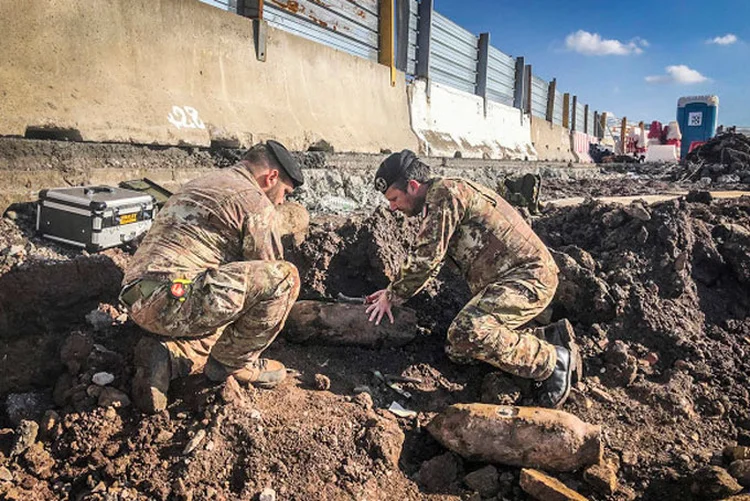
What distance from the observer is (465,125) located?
1173cm

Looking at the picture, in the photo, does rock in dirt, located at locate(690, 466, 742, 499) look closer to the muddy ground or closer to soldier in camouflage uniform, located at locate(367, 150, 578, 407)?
the muddy ground

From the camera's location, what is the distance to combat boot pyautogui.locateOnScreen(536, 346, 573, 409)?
3031 mm

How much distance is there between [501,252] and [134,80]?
3.38 meters

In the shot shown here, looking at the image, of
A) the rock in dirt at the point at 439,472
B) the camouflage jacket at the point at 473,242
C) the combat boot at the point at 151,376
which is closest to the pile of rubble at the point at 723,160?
the camouflage jacket at the point at 473,242

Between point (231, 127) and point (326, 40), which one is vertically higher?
point (326, 40)

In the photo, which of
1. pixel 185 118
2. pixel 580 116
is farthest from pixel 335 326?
pixel 580 116

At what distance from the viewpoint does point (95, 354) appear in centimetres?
276

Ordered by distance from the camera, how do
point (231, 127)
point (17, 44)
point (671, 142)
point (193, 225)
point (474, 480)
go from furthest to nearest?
point (671, 142), point (231, 127), point (17, 44), point (193, 225), point (474, 480)

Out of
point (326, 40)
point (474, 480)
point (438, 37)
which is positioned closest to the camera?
point (474, 480)

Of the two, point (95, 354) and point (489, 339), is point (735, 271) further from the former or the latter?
point (95, 354)

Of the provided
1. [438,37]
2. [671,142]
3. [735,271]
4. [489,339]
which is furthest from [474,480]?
[671,142]

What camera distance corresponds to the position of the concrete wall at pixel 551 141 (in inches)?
658

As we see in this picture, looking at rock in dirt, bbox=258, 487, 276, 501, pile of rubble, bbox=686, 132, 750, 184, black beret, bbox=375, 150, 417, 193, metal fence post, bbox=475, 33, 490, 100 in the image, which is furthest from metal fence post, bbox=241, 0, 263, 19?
pile of rubble, bbox=686, 132, 750, 184

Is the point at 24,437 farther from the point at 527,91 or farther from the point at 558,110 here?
the point at 558,110
